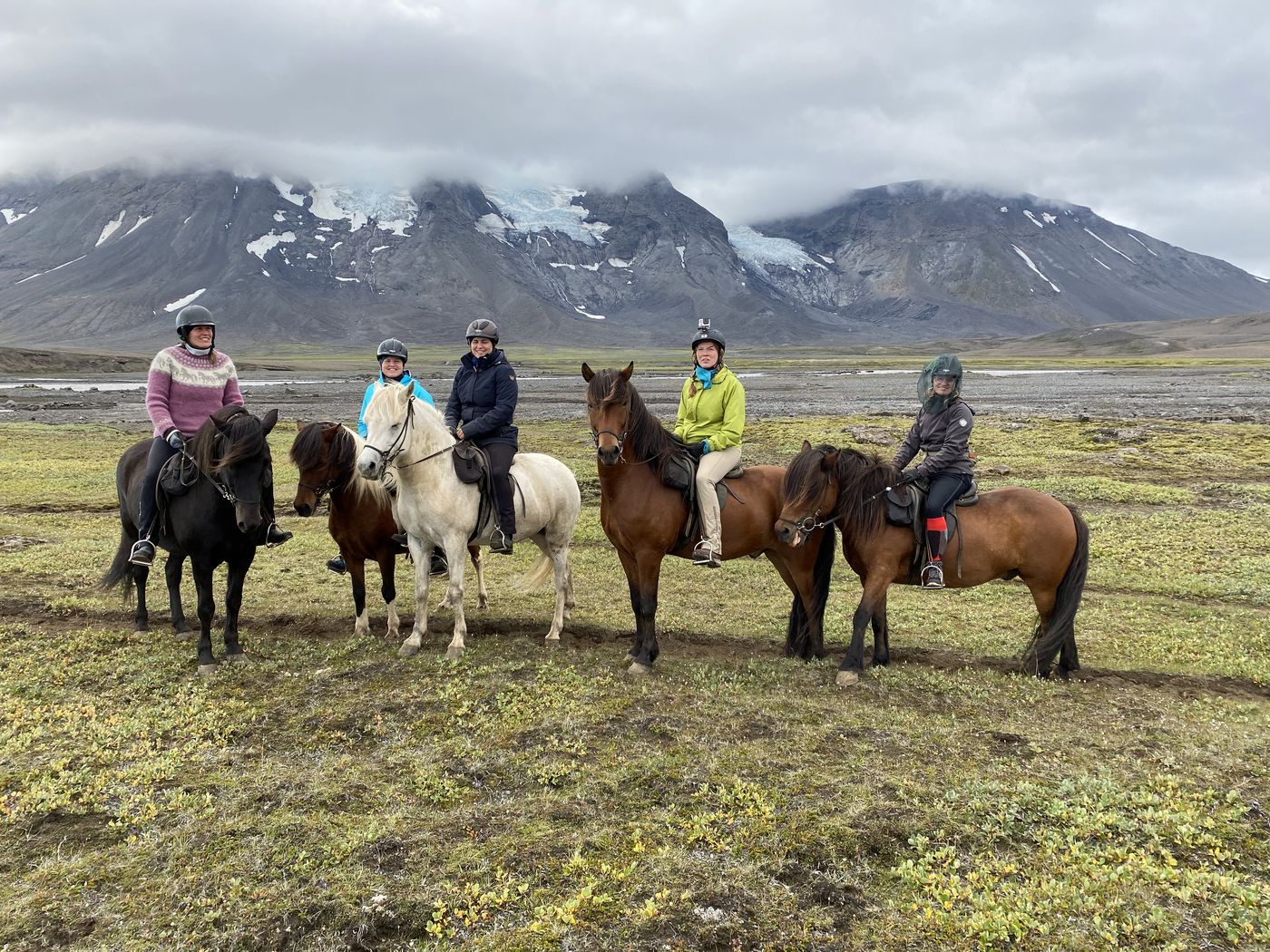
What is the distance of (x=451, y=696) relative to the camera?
7.55m

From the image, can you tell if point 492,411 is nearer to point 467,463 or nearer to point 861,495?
point 467,463

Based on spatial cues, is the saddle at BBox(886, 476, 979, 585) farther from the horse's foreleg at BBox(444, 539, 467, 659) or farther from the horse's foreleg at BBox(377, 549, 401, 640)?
the horse's foreleg at BBox(377, 549, 401, 640)

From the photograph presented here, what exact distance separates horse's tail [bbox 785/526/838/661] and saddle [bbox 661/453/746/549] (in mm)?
1246

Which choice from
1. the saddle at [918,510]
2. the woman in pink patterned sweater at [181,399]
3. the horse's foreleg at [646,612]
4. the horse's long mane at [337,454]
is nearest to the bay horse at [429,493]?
the horse's long mane at [337,454]

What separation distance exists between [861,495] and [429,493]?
5.22m

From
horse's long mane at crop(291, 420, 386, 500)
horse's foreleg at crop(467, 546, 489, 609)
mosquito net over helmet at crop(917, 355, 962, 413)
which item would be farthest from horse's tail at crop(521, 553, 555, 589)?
mosquito net over helmet at crop(917, 355, 962, 413)

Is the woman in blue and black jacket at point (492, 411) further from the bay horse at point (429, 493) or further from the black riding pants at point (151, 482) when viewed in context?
the black riding pants at point (151, 482)

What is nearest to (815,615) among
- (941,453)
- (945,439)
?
(941,453)

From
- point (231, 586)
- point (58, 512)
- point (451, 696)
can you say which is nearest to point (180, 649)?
point (231, 586)

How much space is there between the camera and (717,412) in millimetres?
8781

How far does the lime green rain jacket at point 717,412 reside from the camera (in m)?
8.69

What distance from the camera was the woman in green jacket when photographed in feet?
28.2

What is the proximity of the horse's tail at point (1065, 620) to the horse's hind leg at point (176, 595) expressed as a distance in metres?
10.5

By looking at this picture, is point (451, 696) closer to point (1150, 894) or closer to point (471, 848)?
point (471, 848)
